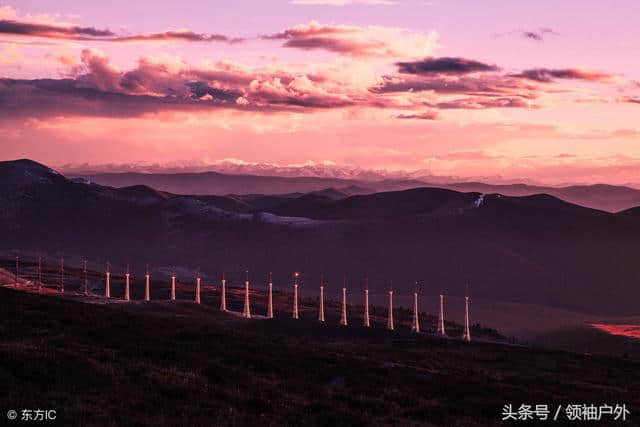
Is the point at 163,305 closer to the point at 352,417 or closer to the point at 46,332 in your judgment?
the point at 46,332

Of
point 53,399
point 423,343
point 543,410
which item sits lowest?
point 423,343

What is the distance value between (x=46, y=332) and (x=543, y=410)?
94.8 ft

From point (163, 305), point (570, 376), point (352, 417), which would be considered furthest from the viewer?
point (163, 305)

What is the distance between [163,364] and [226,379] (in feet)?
12.3

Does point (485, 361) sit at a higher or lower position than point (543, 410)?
lower

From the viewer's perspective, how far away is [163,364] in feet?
156

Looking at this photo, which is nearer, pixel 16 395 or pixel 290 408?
pixel 16 395

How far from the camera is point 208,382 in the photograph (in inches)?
1741

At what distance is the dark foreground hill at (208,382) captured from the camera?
121ft

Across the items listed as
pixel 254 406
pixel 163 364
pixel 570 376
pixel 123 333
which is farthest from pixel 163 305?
pixel 254 406

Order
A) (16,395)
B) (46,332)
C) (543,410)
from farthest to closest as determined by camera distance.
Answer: (46,332) < (543,410) < (16,395)

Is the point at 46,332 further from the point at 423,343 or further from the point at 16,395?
the point at 423,343

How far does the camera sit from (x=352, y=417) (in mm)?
38438

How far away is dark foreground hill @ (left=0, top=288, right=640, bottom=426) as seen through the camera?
121 ft
